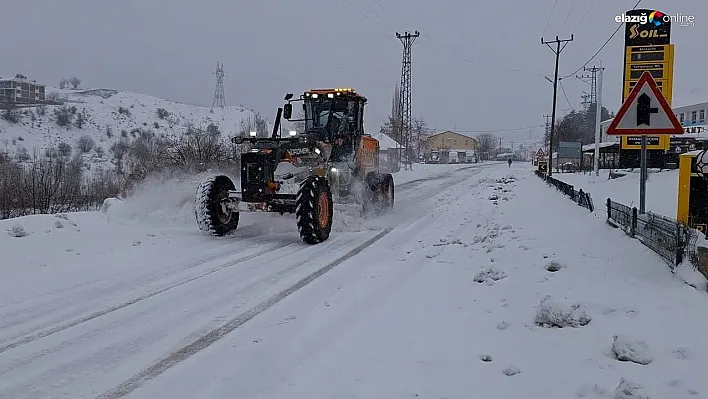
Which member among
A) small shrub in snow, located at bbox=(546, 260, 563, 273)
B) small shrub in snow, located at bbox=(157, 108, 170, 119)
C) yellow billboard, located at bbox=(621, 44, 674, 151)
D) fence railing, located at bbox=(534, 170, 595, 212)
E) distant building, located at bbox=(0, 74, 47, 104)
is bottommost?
small shrub in snow, located at bbox=(546, 260, 563, 273)

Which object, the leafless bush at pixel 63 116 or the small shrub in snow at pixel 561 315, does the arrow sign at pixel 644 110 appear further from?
the leafless bush at pixel 63 116

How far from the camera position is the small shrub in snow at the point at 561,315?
5047 mm

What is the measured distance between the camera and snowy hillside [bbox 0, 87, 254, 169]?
59194 millimetres

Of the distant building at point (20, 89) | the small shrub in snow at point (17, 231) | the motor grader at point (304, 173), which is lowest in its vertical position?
the small shrub in snow at point (17, 231)

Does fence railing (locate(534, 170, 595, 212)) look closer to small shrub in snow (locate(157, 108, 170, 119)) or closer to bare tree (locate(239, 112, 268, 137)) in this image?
bare tree (locate(239, 112, 268, 137))

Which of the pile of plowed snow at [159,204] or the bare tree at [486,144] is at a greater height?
the bare tree at [486,144]

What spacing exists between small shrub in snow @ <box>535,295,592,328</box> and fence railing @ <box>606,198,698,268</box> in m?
1.68

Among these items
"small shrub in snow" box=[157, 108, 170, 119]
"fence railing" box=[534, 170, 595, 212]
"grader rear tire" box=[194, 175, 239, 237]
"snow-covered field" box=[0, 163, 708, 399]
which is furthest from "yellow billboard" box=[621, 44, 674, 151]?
"small shrub in snow" box=[157, 108, 170, 119]

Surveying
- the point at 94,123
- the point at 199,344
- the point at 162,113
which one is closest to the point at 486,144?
the point at 162,113

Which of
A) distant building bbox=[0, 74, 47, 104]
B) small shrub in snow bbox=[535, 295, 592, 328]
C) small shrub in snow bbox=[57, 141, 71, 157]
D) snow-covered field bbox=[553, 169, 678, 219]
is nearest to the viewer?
small shrub in snow bbox=[535, 295, 592, 328]

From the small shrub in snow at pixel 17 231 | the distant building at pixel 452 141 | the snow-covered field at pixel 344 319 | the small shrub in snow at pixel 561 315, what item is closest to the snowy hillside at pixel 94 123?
the small shrub in snow at pixel 17 231

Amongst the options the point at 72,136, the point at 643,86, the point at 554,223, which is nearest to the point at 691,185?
the point at 643,86

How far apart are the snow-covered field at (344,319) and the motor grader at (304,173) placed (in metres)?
0.96

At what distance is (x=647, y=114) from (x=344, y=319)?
5.20 metres
